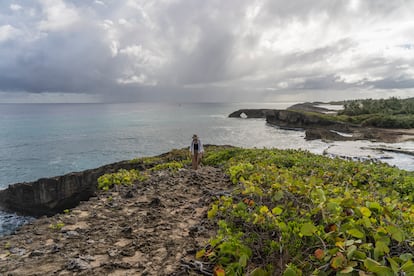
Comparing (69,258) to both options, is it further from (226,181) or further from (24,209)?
(24,209)

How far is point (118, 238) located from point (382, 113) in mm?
79625

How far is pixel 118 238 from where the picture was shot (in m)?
5.41

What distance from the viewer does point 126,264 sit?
168 inches

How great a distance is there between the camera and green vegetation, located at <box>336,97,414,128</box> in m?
57.1

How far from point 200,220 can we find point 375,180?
20.9ft

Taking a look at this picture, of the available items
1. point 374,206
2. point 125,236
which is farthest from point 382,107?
point 125,236

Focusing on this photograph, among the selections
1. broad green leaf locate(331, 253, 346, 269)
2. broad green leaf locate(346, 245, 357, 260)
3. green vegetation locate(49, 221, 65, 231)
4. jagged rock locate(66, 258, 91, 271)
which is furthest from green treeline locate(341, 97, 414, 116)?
jagged rock locate(66, 258, 91, 271)

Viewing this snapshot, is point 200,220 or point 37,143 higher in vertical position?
point 200,220

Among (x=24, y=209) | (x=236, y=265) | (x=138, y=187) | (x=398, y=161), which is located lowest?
(x=24, y=209)

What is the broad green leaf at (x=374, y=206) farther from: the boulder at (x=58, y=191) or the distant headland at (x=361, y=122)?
the distant headland at (x=361, y=122)

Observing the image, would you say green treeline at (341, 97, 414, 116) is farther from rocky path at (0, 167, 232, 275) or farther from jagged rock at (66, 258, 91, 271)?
jagged rock at (66, 258, 91, 271)

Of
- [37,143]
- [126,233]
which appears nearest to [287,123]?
[37,143]

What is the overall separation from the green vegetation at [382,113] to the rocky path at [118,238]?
205 ft

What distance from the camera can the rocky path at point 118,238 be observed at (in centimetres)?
424
